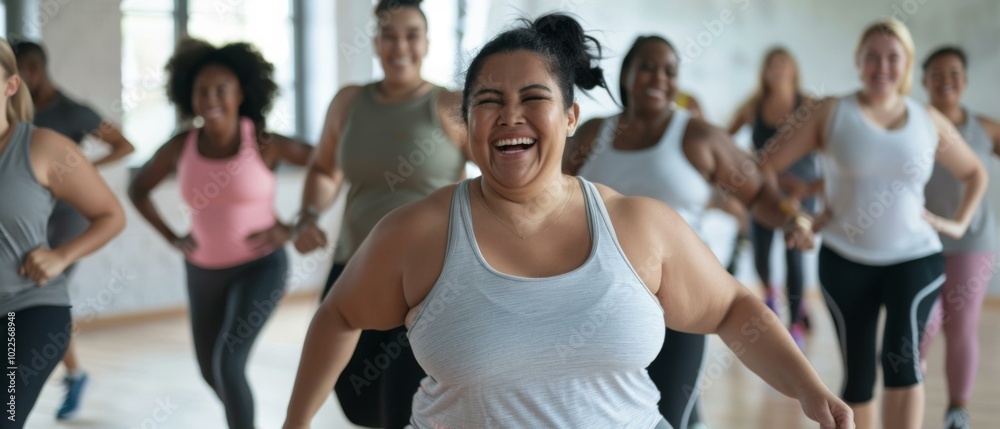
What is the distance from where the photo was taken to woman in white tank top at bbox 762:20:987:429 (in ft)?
10.6

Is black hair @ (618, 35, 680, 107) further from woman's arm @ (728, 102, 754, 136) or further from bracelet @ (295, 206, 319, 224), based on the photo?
woman's arm @ (728, 102, 754, 136)

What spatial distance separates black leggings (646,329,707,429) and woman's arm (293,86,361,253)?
1.00 meters

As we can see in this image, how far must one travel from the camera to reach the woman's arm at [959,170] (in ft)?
11.4

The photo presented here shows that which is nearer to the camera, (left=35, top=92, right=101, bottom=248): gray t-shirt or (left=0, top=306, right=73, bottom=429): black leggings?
(left=0, top=306, right=73, bottom=429): black leggings

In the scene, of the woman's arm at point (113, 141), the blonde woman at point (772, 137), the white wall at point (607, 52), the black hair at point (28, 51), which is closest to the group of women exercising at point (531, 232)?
the woman's arm at point (113, 141)

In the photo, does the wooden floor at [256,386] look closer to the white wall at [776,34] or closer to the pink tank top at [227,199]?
the pink tank top at [227,199]

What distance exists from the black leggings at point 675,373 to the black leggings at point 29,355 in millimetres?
1411

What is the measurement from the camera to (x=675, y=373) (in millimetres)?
2799

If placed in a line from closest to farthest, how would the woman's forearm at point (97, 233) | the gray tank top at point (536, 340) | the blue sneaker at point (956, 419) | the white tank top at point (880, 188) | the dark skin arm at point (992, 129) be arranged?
the gray tank top at point (536, 340), the woman's forearm at point (97, 233), the white tank top at point (880, 188), the blue sneaker at point (956, 419), the dark skin arm at point (992, 129)

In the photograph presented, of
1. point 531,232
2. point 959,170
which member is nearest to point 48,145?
point 531,232

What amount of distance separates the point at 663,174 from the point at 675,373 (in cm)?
56

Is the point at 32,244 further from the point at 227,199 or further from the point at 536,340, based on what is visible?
the point at 536,340

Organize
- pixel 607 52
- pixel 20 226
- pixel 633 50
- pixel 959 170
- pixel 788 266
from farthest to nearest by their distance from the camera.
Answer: pixel 607 52 → pixel 788 266 → pixel 959 170 → pixel 633 50 → pixel 20 226

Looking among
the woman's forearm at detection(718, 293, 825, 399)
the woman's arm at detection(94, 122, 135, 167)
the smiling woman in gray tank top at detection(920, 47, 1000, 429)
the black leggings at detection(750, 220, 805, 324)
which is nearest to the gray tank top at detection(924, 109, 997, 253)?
the smiling woman in gray tank top at detection(920, 47, 1000, 429)
